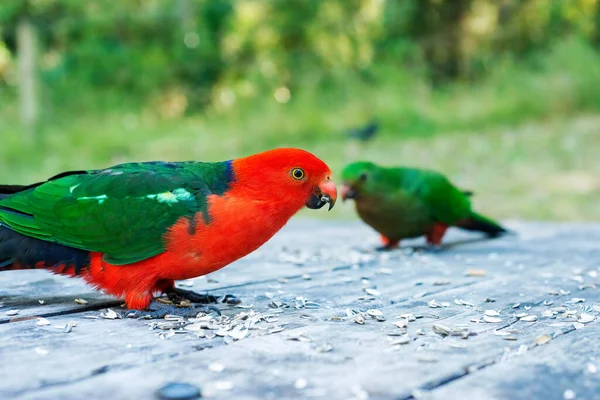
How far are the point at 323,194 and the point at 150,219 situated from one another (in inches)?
20.4

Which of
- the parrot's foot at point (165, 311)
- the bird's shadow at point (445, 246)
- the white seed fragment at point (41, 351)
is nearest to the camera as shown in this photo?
the white seed fragment at point (41, 351)

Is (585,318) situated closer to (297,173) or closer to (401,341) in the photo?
(401,341)

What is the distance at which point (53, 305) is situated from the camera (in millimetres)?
2039

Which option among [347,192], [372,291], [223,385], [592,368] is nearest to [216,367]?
[223,385]

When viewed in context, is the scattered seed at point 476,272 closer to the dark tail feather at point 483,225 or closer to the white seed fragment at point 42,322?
the dark tail feather at point 483,225

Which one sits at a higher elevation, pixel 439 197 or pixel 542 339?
pixel 439 197

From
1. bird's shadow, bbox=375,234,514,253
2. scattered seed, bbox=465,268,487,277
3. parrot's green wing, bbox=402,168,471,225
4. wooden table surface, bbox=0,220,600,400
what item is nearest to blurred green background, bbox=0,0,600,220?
bird's shadow, bbox=375,234,514,253

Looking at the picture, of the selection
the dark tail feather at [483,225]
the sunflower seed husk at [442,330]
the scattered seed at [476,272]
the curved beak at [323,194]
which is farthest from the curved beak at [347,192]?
the sunflower seed husk at [442,330]

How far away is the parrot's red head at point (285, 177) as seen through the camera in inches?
82.6

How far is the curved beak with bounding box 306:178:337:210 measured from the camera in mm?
2184

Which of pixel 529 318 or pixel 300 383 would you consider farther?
pixel 529 318

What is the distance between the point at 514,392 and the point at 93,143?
8869 mm

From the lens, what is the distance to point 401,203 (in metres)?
3.71

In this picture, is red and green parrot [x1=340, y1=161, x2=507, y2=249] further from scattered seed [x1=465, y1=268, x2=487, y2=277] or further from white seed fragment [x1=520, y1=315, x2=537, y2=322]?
white seed fragment [x1=520, y1=315, x2=537, y2=322]
